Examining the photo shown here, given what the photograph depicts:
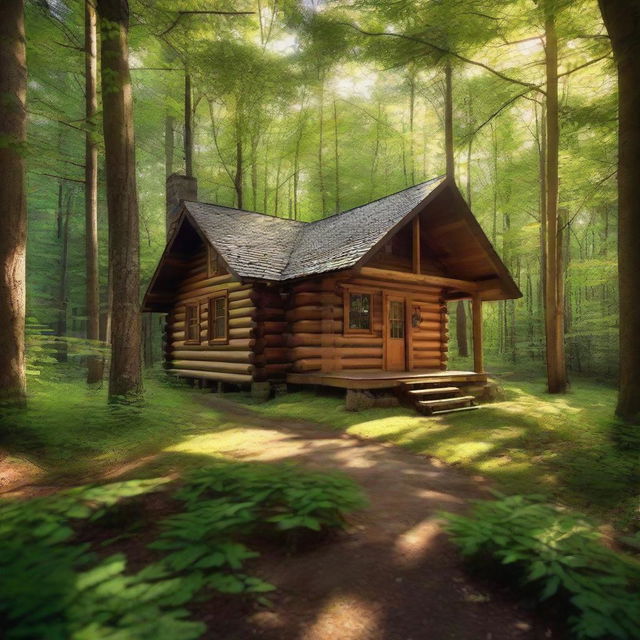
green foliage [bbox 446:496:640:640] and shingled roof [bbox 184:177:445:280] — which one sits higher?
shingled roof [bbox 184:177:445:280]

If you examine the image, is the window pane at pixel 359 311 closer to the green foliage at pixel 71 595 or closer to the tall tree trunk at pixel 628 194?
the tall tree trunk at pixel 628 194

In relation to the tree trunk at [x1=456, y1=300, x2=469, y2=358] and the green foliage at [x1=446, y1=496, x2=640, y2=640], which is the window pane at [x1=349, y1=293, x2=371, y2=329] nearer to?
the green foliage at [x1=446, y1=496, x2=640, y2=640]

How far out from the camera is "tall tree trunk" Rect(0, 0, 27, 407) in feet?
19.0

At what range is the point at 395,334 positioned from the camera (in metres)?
12.8

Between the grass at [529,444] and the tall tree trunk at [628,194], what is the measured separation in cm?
68

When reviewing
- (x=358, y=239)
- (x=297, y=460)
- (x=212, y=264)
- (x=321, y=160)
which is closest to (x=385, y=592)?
(x=297, y=460)

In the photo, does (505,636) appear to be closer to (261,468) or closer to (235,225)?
(261,468)

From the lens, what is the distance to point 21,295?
19.6 ft

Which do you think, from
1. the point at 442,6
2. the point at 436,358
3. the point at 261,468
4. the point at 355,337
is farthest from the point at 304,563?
the point at 436,358

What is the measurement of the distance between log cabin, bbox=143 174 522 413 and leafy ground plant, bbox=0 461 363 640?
6.28 meters

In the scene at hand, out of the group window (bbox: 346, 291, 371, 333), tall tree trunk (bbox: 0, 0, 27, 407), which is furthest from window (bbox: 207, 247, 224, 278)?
tall tree trunk (bbox: 0, 0, 27, 407)

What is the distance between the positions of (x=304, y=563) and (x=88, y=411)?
5496 mm

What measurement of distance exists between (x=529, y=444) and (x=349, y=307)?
21.1 feet

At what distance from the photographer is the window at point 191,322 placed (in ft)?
48.7
